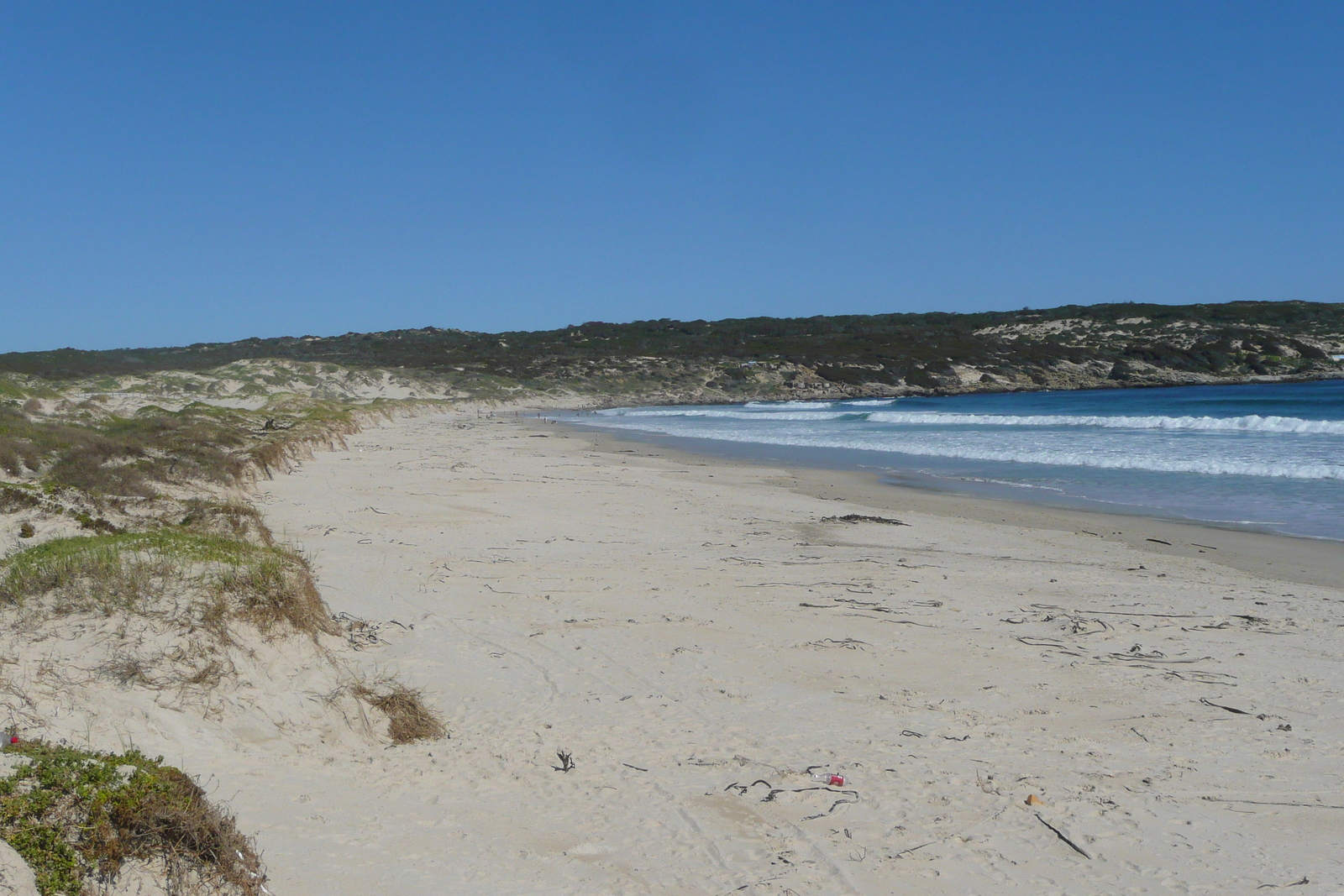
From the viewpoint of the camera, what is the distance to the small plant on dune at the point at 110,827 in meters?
2.69

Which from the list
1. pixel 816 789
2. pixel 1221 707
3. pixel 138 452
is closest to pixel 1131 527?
pixel 1221 707

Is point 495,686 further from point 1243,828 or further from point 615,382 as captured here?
point 615,382

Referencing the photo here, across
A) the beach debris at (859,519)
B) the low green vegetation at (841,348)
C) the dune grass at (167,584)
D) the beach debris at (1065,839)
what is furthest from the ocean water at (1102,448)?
the low green vegetation at (841,348)

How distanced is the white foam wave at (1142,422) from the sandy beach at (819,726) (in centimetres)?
1853

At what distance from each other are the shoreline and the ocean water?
606 millimetres

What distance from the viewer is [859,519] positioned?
460 inches

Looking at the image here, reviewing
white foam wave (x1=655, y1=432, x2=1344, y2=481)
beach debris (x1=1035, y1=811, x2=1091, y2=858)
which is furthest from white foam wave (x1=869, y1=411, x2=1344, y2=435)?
beach debris (x1=1035, y1=811, x2=1091, y2=858)

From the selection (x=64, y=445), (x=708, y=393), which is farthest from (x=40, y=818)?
(x=708, y=393)

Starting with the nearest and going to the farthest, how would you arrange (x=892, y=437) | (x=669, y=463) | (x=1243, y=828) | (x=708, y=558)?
(x=1243, y=828), (x=708, y=558), (x=669, y=463), (x=892, y=437)

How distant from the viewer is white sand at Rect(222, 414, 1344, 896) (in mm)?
3436

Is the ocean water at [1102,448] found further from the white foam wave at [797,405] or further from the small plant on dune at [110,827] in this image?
the small plant on dune at [110,827]

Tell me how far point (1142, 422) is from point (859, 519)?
900 inches

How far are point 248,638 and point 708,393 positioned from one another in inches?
2359

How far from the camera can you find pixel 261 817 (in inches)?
136
